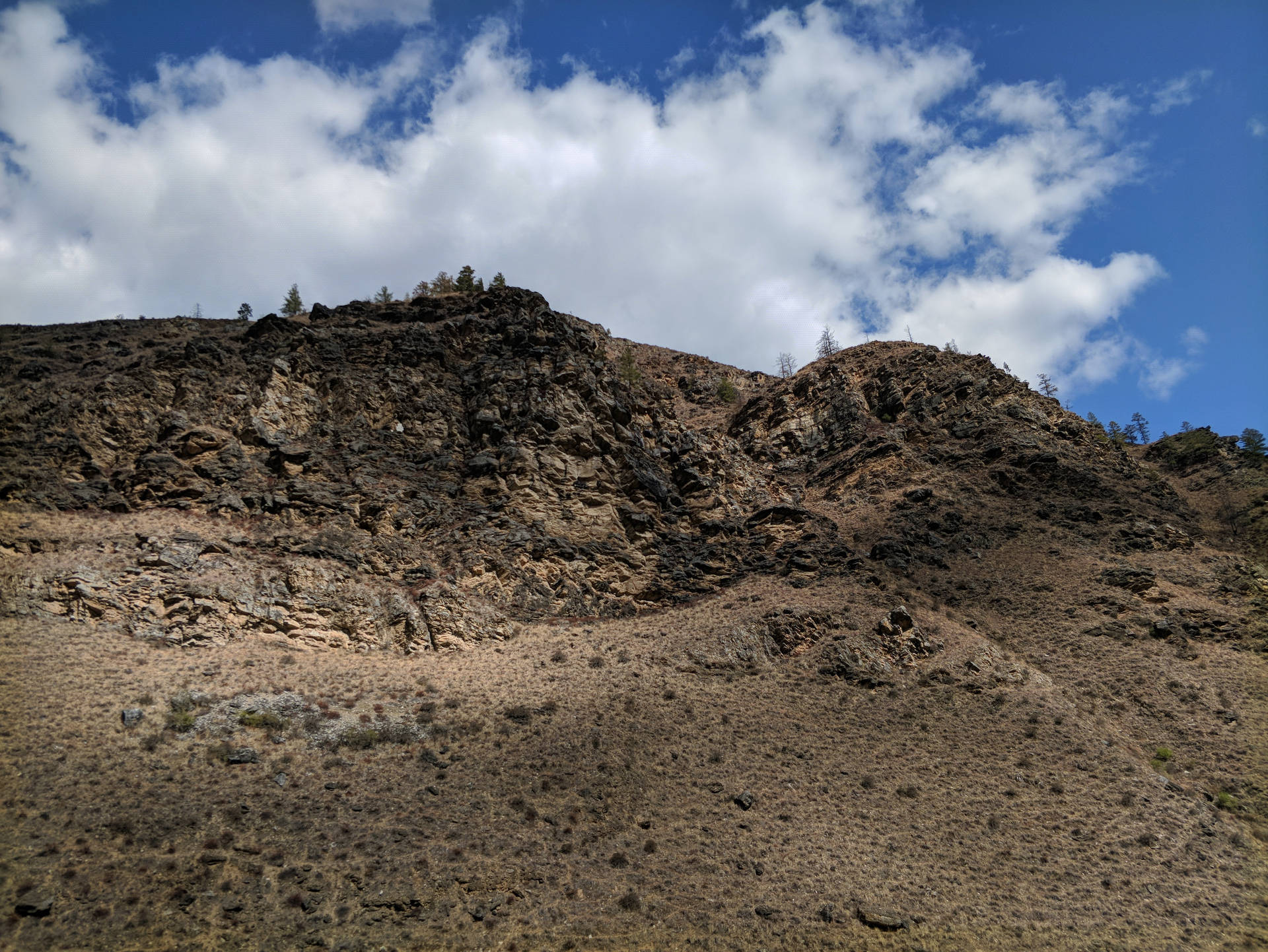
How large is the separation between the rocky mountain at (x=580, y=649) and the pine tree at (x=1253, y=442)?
2.85 m

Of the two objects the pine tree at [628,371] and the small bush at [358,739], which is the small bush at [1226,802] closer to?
the small bush at [358,739]

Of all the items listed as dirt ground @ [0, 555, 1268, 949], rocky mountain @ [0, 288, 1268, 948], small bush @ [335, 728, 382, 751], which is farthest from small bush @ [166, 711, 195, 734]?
small bush @ [335, 728, 382, 751]

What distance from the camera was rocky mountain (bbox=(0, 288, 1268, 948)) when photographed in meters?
17.3

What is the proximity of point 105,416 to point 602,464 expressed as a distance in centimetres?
2520

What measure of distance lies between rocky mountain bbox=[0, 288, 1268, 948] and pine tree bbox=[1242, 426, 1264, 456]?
2854 mm

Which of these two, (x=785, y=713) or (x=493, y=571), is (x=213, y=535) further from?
(x=785, y=713)

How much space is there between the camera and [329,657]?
2433 cm

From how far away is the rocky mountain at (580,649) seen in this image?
56.7 feet

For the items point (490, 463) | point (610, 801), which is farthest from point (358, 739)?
point (490, 463)

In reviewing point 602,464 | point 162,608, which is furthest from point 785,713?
point 162,608

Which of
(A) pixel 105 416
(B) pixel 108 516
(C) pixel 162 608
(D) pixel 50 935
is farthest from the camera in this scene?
(A) pixel 105 416

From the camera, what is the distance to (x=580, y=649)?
2892 cm

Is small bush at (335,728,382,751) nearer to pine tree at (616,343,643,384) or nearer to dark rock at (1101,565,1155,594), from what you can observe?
pine tree at (616,343,643,384)

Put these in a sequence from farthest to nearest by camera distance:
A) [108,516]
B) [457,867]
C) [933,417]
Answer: [933,417]
[108,516]
[457,867]
